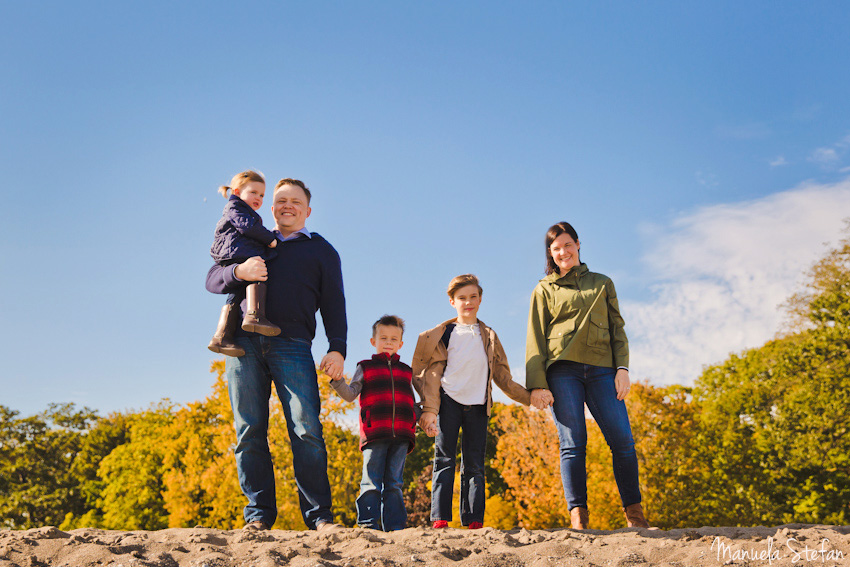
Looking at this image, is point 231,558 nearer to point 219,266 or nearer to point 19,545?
point 19,545

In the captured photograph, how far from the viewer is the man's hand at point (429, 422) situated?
5.59 meters

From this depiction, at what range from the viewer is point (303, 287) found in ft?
16.8

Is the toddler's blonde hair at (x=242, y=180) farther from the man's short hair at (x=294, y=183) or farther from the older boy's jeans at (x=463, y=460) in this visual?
the older boy's jeans at (x=463, y=460)

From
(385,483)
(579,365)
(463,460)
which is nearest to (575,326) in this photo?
(579,365)

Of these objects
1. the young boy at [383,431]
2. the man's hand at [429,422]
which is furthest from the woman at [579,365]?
the young boy at [383,431]

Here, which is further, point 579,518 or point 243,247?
point 579,518

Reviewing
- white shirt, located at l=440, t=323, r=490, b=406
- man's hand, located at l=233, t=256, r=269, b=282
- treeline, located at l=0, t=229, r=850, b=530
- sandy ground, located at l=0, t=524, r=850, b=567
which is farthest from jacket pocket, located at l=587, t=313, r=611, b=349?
treeline, located at l=0, t=229, r=850, b=530

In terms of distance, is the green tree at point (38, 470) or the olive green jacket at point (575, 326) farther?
the green tree at point (38, 470)

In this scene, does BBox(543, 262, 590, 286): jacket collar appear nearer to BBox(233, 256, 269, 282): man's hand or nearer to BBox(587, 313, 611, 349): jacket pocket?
BBox(587, 313, 611, 349): jacket pocket

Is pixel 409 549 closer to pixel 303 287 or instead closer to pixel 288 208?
pixel 303 287

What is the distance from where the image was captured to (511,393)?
6047mm

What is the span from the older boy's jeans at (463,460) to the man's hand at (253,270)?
76.4 inches

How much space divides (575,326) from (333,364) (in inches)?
84.2

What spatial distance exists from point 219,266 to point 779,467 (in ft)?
86.3
